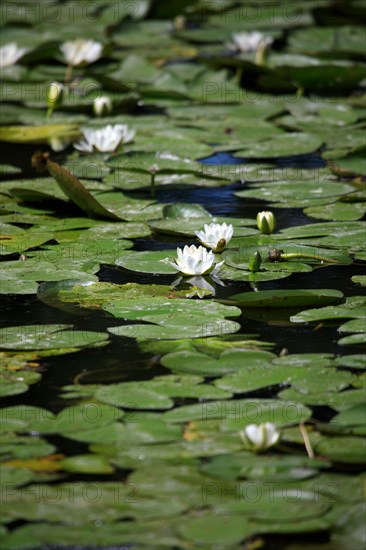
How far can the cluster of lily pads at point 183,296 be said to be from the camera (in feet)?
5.62

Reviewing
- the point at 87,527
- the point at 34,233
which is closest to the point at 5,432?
the point at 87,527

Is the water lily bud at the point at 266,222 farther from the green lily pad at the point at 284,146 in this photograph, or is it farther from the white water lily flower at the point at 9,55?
the white water lily flower at the point at 9,55

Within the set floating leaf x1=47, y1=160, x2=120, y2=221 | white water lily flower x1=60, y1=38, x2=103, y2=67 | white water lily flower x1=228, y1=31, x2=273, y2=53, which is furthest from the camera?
white water lily flower x1=228, y1=31, x2=273, y2=53

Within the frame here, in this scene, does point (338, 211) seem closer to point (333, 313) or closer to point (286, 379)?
point (333, 313)

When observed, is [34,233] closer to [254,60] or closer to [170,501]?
[170,501]

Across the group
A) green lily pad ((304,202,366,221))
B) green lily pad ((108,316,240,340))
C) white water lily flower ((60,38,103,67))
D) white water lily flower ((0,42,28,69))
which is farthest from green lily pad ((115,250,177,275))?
white water lily flower ((0,42,28,69))

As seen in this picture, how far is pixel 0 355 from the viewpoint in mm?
2305

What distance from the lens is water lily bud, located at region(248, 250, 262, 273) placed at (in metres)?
2.81

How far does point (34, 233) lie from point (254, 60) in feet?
9.19

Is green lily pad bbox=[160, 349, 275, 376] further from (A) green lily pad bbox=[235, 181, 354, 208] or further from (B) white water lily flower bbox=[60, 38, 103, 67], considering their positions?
(B) white water lily flower bbox=[60, 38, 103, 67]

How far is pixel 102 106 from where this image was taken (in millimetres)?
4781

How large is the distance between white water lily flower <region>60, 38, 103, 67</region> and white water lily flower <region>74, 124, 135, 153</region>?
1.26 m

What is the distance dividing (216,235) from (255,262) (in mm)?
219

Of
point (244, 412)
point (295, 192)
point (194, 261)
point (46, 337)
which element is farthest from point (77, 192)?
point (244, 412)
